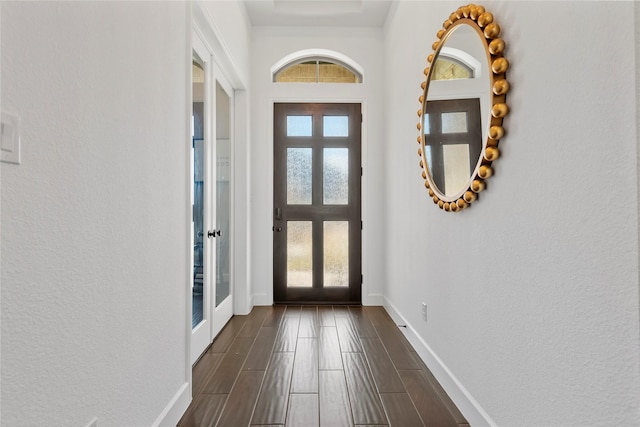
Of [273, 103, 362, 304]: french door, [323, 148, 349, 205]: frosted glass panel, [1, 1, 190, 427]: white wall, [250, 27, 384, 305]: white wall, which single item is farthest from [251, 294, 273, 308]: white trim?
[1, 1, 190, 427]: white wall

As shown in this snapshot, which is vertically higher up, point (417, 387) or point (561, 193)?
point (561, 193)

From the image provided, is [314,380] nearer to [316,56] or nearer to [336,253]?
[336,253]

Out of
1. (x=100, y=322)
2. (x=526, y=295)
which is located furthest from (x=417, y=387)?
(x=100, y=322)

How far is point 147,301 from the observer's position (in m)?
1.46

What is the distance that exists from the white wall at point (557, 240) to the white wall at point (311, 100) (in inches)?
77.5

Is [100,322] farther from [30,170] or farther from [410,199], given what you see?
[410,199]

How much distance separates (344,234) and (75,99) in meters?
3.13

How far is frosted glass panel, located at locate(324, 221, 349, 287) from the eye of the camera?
12.9ft

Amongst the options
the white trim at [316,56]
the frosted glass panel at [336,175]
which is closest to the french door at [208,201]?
the white trim at [316,56]

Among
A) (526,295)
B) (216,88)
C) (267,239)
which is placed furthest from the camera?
(267,239)

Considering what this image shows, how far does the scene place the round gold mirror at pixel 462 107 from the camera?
1439mm

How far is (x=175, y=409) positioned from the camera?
5.57ft

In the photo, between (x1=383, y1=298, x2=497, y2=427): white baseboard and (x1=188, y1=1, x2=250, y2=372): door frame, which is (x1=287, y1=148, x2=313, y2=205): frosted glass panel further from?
(x1=383, y1=298, x2=497, y2=427): white baseboard

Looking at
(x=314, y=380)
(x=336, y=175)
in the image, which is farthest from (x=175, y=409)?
(x=336, y=175)
